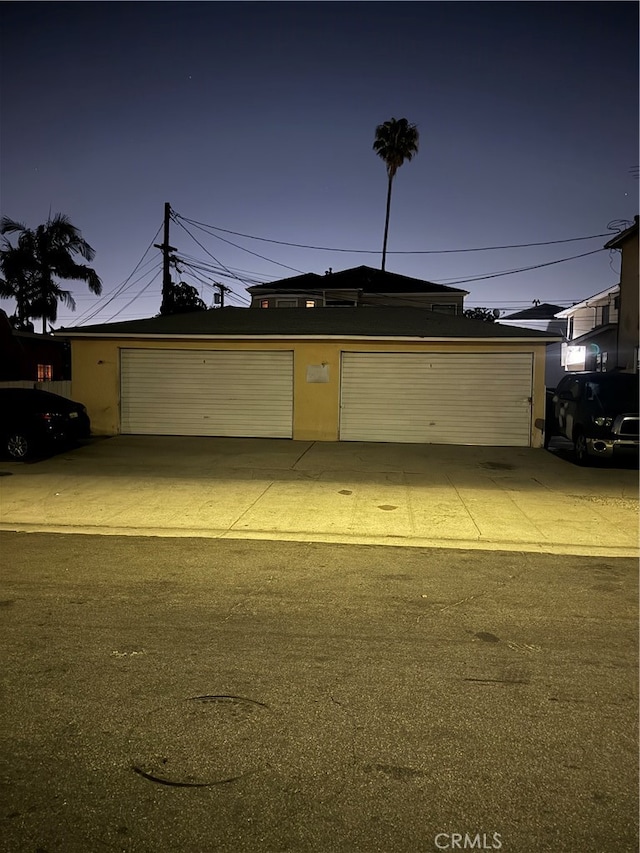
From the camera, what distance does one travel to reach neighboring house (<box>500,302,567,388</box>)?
40562 mm

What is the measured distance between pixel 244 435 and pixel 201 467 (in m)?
4.55

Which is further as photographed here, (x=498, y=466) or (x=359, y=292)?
(x=359, y=292)

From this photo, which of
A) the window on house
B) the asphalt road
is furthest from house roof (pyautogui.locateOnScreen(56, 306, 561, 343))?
the window on house

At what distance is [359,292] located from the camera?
1371 inches

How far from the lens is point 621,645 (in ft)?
14.3

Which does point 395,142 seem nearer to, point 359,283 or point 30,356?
point 359,283

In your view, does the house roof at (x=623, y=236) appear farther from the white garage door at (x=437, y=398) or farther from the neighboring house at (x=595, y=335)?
the white garage door at (x=437, y=398)

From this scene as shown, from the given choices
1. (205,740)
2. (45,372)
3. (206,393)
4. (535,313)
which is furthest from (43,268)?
(535,313)

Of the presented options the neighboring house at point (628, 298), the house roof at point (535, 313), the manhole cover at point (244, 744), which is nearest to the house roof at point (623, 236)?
the neighboring house at point (628, 298)

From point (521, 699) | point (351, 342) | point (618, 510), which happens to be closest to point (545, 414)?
point (351, 342)

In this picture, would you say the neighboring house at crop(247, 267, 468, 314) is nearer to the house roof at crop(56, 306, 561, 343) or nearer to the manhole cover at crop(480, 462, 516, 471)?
the house roof at crop(56, 306, 561, 343)

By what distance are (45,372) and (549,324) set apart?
4861 centimetres

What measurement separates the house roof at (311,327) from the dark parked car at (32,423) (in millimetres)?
3371

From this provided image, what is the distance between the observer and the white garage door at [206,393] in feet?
53.3
